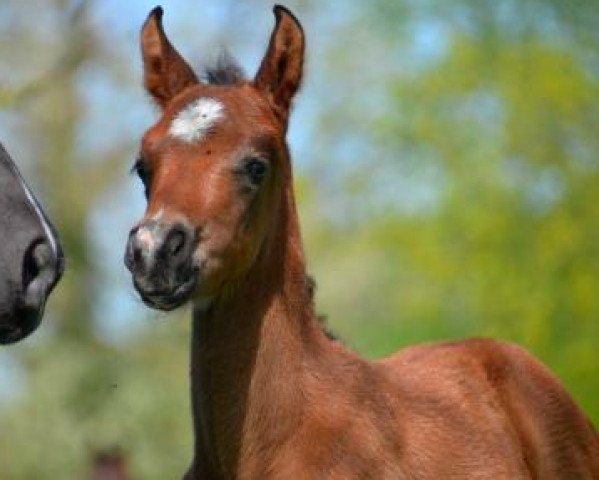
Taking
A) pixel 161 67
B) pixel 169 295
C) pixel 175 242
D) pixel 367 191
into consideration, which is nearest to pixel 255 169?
pixel 175 242

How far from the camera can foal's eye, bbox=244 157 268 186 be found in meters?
6.04

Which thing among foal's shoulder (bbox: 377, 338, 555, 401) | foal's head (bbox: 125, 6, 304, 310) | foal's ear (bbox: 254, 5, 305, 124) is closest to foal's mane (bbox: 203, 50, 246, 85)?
foal's head (bbox: 125, 6, 304, 310)

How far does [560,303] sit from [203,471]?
1647cm

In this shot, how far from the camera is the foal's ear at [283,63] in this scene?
21.2 feet

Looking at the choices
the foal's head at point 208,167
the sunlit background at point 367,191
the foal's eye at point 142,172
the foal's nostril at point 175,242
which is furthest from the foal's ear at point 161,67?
the sunlit background at point 367,191

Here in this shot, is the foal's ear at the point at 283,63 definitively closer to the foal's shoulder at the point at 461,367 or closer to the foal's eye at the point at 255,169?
the foal's eye at the point at 255,169

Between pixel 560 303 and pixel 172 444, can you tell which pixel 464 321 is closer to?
pixel 560 303

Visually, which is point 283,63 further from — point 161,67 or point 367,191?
point 367,191

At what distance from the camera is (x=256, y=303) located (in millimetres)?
6215

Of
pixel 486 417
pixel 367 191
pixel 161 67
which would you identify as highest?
pixel 367 191

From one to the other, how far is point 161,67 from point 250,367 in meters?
1.20

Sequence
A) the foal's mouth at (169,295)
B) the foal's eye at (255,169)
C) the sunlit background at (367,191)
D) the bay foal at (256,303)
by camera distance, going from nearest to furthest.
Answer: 1. the foal's mouth at (169,295)
2. the bay foal at (256,303)
3. the foal's eye at (255,169)
4. the sunlit background at (367,191)

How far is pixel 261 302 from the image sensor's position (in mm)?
6223

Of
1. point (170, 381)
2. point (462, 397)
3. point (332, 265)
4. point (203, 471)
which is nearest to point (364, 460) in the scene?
point (203, 471)
